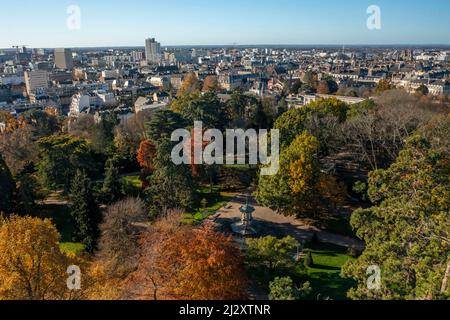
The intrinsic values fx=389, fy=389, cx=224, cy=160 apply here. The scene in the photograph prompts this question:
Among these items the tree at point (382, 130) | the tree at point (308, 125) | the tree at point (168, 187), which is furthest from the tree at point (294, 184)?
the tree at point (382, 130)

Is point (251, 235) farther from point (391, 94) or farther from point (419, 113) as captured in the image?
point (391, 94)

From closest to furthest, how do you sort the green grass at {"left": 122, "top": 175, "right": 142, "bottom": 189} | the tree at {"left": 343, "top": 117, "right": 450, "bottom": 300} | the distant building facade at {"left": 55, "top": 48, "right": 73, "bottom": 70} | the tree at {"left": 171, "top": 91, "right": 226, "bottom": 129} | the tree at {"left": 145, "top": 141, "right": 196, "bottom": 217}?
1. the tree at {"left": 343, "top": 117, "right": 450, "bottom": 300}
2. the tree at {"left": 145, "top": 141, "right": 196, "bottom": 217}
3. the green grass at {"left": 122, "top": 175, "right": 142, "bottom": 189}
4. the tree at {"left": 171, "top": 91, "right": 226, "bottom": 129}
5. the distant building facade at {"left": 55, "top": 48, "right": 73, "bottom": 70}

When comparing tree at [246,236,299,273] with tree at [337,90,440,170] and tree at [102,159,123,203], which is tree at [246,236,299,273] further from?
tree at [337,90,440,170]

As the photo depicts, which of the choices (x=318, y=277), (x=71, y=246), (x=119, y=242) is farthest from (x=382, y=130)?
(x=71, y=246)

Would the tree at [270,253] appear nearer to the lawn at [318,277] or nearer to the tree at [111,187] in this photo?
the lawn at [318,277]

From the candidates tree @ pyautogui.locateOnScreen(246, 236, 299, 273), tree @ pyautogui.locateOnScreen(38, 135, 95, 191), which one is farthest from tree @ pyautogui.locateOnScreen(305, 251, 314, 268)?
tree @ pyautogui.locateOnScreen(38, 135, 95, 191)
